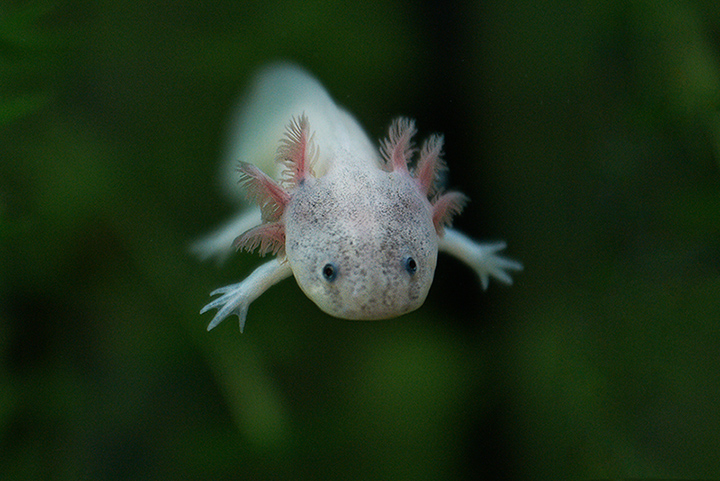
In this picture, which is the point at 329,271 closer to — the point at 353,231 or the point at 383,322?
the point at 353,231

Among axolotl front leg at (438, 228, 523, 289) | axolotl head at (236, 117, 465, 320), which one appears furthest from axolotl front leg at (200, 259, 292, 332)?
axolotl front leg at (438, 228, 523, 289)

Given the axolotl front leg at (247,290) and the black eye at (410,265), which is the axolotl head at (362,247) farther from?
the axolotl front leg at (247,290)

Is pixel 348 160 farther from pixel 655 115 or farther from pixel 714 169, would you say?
pixel 714 169

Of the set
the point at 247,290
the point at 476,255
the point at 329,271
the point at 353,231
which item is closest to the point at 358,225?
the point at 353,231

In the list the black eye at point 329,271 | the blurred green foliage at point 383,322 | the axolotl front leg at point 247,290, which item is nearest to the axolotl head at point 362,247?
the black eye at point 329,271

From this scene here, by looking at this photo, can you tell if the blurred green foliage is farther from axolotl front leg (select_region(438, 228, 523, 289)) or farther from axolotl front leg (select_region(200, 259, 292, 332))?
axolotl front leg (select_region(200, 259, 292, 332))

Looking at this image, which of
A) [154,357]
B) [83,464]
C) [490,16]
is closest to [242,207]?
[154,357]
